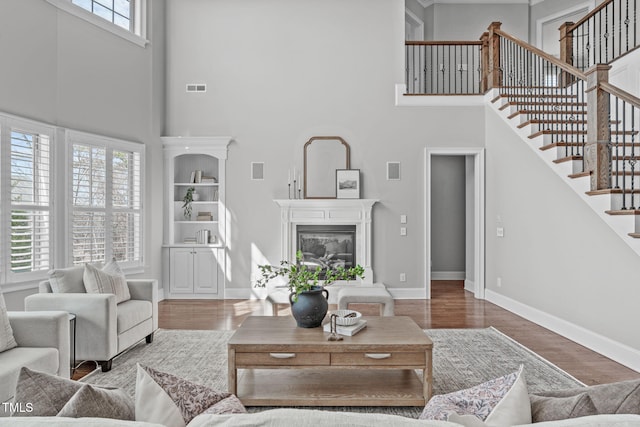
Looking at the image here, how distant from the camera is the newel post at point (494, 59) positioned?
6.23 metres

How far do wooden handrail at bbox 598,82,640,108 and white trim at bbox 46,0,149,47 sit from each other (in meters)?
5.72

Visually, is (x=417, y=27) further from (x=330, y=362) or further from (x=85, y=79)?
(x=330, y=362)

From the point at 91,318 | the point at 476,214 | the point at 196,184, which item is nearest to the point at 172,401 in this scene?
the point at 91,318

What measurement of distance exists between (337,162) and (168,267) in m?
3.11

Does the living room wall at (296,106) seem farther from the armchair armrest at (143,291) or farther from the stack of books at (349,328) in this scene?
the stack of books at (349,328)

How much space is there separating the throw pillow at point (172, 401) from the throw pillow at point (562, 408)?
0.83 m

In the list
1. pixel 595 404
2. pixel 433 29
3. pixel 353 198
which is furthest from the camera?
pixel 433 29

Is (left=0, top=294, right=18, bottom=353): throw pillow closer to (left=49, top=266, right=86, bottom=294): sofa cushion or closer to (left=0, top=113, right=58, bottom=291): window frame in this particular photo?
(left=49, top=266, right=86, bottom=294): sofa cushion

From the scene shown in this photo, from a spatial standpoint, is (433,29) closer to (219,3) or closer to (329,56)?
(329,56)

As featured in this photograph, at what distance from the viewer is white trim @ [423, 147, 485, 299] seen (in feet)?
21.2

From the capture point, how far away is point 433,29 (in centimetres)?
807

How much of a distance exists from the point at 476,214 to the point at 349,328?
14.0 feet

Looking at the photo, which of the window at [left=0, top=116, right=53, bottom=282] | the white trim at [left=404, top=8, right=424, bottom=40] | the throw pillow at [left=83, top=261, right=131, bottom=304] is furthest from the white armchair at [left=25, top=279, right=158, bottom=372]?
the white trim at [left=404, top=8, right=424, bottom=40]

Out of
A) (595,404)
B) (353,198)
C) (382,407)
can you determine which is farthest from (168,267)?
(595,404)
